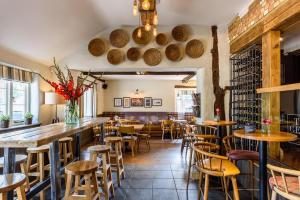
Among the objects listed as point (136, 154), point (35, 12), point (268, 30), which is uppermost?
point (35, 12)

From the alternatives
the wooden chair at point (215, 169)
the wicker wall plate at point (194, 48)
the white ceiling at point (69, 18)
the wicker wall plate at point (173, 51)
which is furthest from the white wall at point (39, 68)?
the wooden chair at point (215, 169)

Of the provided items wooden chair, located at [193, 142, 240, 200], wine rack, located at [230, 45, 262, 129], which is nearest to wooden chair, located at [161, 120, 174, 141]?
wine rack, located at [230, 45, 262, 129]

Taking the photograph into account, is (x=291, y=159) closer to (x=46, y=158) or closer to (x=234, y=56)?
(x=234, y=56)

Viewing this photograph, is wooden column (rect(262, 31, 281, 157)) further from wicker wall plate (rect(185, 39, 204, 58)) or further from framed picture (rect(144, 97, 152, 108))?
framed picture (rect(144, 97, 152, 108))

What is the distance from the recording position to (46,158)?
443 cm

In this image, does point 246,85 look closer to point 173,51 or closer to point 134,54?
point 173,51

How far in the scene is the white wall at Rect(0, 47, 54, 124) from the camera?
12.9ft

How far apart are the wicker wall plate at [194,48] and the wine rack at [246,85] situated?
2.35 feet

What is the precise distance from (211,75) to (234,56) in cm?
64

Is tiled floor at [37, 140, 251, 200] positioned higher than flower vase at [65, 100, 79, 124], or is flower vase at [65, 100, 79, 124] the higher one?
flower vase at [65, 100, 79, 124]

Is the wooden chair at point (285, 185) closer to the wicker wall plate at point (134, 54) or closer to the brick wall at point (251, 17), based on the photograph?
the brick wall at point (251, 17)

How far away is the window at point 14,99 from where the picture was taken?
13.8 feet

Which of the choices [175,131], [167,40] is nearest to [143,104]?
[175,131]

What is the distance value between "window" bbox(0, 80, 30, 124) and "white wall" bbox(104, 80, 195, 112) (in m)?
5.57
